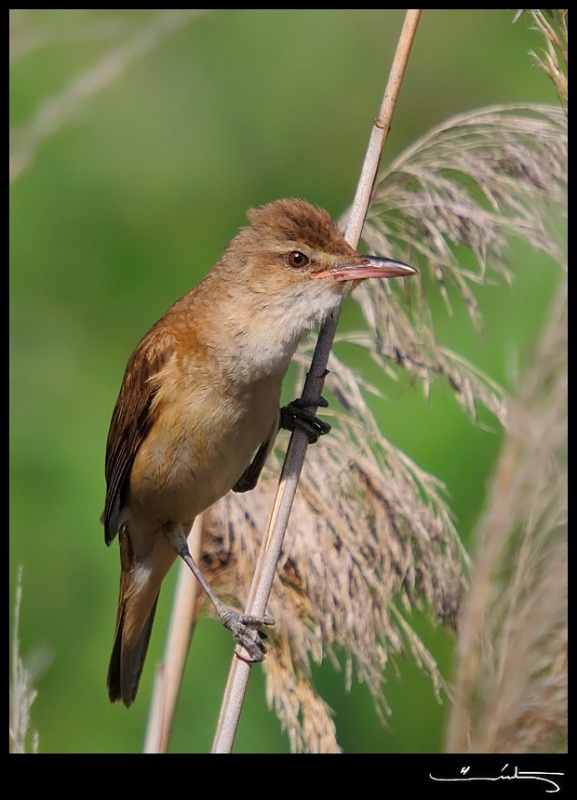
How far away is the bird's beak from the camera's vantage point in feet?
8.43

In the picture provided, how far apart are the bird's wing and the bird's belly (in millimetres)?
45

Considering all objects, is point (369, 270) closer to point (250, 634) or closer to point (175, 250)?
point (250, 634)

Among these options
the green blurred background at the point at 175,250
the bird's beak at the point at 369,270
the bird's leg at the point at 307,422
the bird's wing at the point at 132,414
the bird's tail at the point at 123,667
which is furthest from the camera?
the green blurred background at the point at 175,250

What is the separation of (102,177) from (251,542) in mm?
3658

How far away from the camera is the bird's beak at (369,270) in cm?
257

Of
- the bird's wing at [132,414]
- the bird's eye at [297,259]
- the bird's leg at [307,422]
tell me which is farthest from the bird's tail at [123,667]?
the bird's eye at [297,259]

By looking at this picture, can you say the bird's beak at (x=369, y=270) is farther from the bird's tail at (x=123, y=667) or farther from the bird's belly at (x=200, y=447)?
the bird's tail at (x=123, y=667)

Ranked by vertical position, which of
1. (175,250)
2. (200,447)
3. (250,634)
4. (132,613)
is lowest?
(132,613)

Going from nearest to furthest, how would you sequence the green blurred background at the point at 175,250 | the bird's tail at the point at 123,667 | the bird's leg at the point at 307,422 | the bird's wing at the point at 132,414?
the bird's leg at the point at 307,422 → the bird's wing at the point at 132,414 → the bird's tail at the point at 123,667 → the green blurred background at the point at 175,250

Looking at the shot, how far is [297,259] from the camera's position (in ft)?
9.09

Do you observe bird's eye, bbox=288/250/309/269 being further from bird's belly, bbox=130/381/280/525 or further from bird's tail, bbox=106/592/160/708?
bird's tail, bbox=106/592/160/708

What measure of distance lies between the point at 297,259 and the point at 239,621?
95 centimetres

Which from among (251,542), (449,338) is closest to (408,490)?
(251,542)

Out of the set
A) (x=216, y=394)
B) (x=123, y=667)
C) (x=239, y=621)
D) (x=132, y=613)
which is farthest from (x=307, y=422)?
(x=123, y=667)
